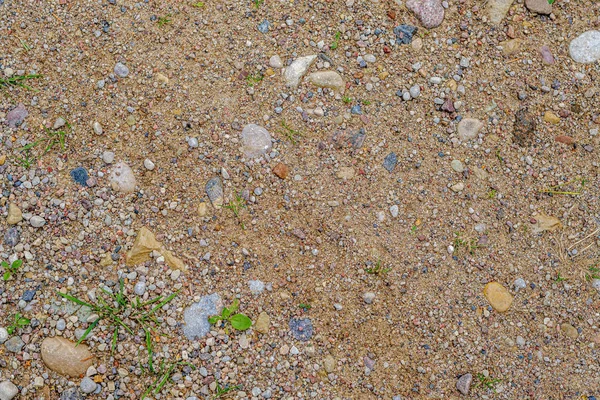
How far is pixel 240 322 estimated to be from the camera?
3.39m

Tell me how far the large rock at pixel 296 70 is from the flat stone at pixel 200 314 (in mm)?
1702

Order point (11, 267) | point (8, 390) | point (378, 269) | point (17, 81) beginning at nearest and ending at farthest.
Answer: point (8, 390), point (11, 267), point (378, 269), point (17, 81)

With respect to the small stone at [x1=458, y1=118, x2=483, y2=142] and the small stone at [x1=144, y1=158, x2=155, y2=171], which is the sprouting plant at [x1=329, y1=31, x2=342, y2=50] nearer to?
the small stone at [x1=458, y1=118, x2=483, y2=142]

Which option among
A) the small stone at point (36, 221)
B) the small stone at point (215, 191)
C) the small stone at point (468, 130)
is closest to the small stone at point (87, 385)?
the small stone at point (36, 221)

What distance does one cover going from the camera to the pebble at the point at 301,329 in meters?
3.42

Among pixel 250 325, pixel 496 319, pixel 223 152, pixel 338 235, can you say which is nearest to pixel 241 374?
pixel 250 325

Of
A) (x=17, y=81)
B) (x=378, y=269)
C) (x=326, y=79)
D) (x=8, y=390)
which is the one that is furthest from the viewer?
(x=326, y=79)

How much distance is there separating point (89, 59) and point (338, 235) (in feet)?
7.66

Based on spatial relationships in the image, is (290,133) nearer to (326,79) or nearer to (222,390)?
(326,79)

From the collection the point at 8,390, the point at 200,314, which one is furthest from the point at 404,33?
the point at 8,390

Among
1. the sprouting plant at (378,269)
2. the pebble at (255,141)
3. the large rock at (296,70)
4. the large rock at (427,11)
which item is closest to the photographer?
the sprouting plant at (378,269)

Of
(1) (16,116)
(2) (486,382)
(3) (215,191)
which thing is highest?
(1) (16,116)

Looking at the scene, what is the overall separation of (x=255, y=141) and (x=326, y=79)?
2.42 feet

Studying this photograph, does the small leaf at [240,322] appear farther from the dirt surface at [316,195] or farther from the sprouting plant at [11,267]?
the sprouting plant at [11,267]
